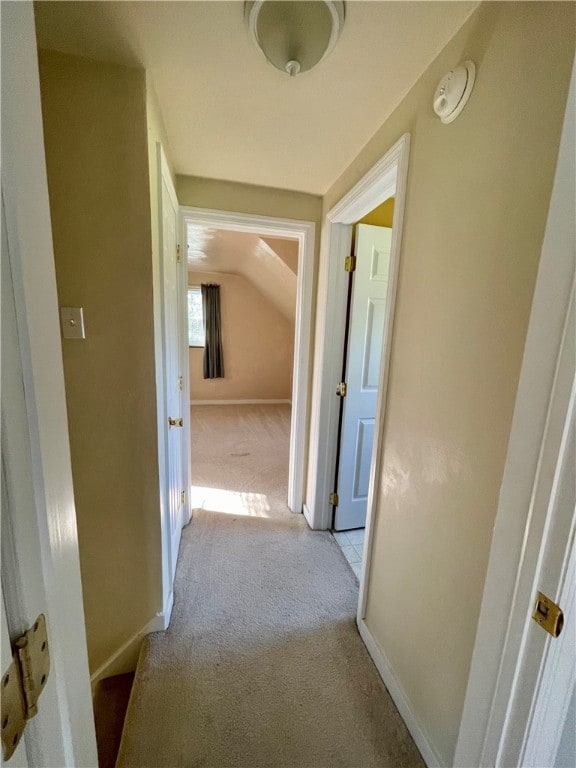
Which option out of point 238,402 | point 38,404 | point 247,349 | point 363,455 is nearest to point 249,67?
point 38,404

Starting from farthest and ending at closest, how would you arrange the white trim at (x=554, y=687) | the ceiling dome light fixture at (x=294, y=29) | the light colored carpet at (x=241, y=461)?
the light colored carpet at (x=241, y=461)
the ceiling dome light fixture at (x=294, y=29)
the white trim at (x=554, y=687)

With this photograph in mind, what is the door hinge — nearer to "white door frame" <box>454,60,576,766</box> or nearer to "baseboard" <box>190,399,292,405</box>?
"white door frame" <box>454,60,576,766</box>

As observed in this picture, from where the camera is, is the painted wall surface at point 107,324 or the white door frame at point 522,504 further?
the painted wall surface at point 107,324

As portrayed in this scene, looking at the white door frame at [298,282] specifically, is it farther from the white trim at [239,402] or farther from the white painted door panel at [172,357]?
the white trim at [239,402]

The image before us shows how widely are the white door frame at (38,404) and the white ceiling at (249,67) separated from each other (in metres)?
0.81

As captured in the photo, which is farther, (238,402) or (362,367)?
(238,402)

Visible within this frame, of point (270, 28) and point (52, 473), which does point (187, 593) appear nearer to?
point (52, 473)

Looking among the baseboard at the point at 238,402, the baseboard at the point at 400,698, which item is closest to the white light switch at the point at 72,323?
the baseboard at the point at 400,698

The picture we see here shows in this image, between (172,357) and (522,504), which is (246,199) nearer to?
(172,357)

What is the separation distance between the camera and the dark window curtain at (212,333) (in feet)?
16.9

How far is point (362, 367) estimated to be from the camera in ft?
6.59

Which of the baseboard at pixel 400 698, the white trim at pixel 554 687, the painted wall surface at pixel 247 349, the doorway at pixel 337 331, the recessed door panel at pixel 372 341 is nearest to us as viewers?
the white trim at pixel 554 687

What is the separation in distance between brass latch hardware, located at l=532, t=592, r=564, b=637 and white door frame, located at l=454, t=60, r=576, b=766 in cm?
2

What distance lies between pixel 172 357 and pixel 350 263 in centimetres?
118
